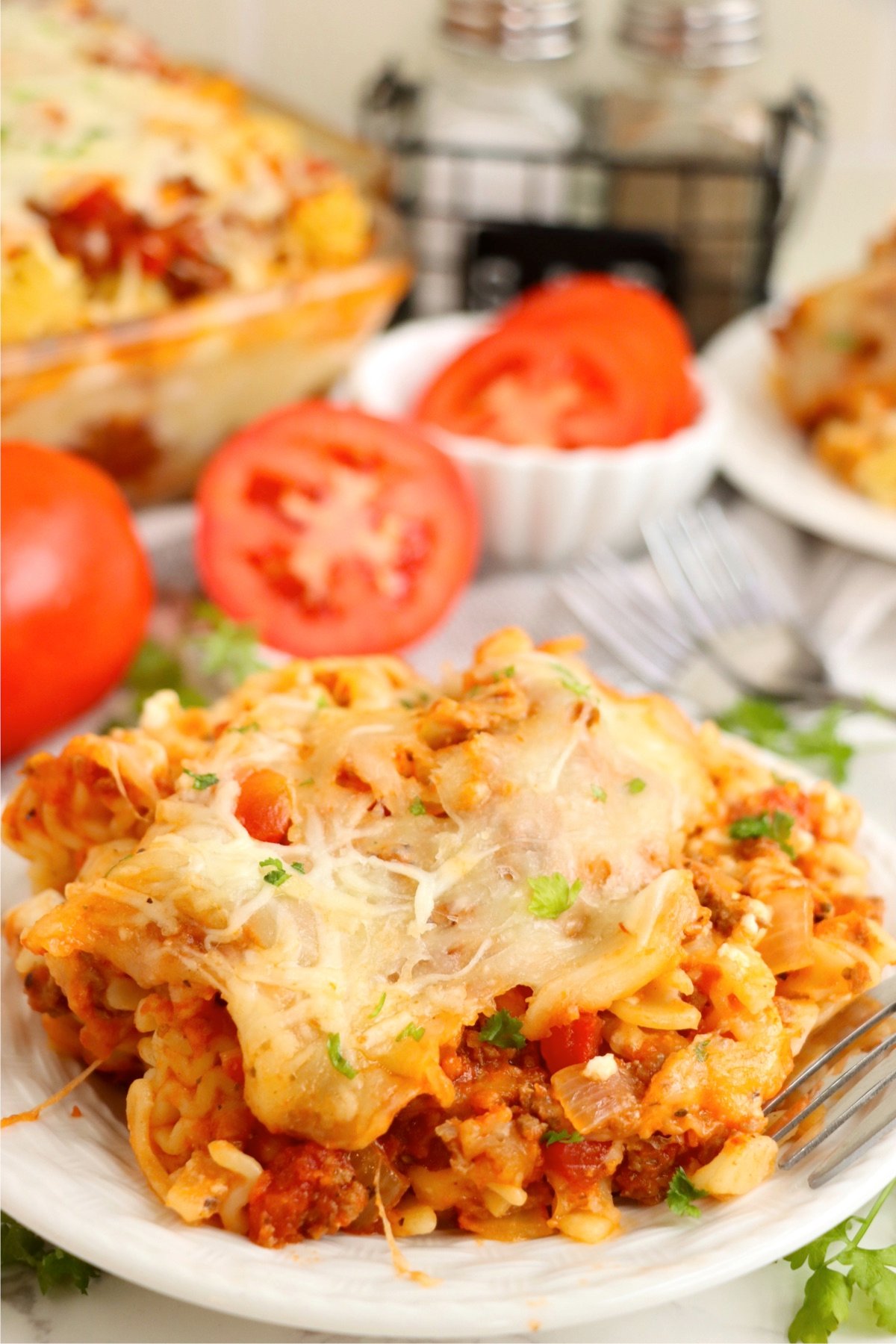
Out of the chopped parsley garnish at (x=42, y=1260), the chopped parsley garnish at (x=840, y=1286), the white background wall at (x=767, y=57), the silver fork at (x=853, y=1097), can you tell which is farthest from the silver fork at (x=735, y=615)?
the white background wall at (x=767, y=57)

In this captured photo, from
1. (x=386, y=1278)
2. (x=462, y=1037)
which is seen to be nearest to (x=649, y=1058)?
(x=462, y=1037)

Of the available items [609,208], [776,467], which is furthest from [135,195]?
[609,208]

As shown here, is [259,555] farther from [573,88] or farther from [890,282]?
[573,88]

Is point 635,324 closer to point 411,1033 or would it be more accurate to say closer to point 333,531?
point 333,531

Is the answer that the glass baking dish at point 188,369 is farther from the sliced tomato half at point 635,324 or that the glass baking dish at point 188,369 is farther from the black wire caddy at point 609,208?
the black wire caddy at point 609,208

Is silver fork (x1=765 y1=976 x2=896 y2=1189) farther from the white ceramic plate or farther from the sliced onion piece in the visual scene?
the white ceramic plate
